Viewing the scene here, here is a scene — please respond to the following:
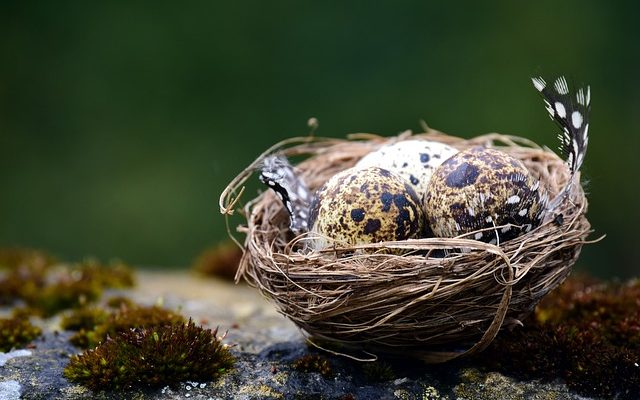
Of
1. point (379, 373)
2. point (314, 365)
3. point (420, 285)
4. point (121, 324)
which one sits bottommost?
point (379, 373)

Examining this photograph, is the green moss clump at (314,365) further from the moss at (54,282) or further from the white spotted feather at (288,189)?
the moss at (54,282)

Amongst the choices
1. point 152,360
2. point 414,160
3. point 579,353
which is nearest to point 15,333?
point 152,360

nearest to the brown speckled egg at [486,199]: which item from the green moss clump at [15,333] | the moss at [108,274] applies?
the green moss clump at [15,333]

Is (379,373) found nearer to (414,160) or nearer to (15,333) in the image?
(414,160)

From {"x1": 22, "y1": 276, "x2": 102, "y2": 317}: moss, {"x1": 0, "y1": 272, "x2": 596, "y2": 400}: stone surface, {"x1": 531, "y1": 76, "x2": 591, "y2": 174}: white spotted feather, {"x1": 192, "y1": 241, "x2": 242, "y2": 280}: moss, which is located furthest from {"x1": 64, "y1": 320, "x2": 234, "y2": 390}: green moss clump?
{"x1": 192, "y1": 241, "x2": 242, "y2": 280}: moss

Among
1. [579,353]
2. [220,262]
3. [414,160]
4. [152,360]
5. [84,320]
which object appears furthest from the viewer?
[220,262]
